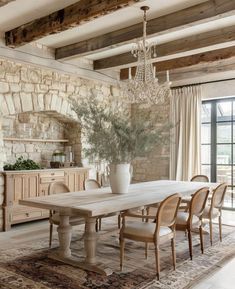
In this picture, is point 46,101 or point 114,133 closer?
point 114,133

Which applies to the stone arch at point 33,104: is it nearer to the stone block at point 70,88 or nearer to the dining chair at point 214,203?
the stone block at point 70,88

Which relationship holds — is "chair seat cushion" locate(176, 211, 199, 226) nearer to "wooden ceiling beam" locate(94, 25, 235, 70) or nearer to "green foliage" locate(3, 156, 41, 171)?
"wooden ceiling beam" locate(94, 25, 235, 70)

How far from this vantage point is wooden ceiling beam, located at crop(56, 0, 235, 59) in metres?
3.66

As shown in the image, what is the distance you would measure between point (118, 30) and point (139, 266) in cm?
327

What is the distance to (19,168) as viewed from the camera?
5328 millimetres

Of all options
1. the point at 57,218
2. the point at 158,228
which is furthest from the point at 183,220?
the point at 57,218

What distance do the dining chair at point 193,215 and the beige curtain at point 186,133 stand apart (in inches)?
117

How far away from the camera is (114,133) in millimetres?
3600

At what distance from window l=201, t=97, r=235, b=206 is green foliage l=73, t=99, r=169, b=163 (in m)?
3.36

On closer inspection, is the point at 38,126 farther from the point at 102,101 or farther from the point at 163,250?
the point at 163,250

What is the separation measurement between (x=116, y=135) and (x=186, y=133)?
11.4 ft

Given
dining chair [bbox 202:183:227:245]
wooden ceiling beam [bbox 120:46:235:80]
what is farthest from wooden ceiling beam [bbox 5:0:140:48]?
wooden ceiling beam [bbox 120:46:235:80]

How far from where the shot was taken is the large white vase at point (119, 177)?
3740 millimetres

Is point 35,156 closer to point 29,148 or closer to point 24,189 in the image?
point 29,148
